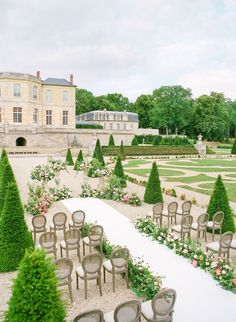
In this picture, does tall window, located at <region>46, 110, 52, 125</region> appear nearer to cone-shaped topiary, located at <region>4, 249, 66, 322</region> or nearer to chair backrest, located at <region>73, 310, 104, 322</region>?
chair backrest, located at <region>73, 310, 104, 322</region>

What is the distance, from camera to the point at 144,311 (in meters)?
6.09

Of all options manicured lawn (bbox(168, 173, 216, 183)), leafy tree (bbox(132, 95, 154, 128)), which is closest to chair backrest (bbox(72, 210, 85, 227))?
manicured lawn (bbox(168, 173, 216, 183))

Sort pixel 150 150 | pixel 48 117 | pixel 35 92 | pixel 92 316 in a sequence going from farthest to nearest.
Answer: pixel 48 117, pixel 35 92, pixel 150 150, pixel 92 316

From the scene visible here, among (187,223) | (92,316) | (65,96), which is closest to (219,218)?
(187,223)

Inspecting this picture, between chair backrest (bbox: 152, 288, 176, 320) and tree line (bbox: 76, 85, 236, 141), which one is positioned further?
tree line (bbox: 76, 85, 236, 141)

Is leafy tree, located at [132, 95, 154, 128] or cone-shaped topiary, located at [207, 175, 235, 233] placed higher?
leafy tree, located at [132, 95, 154, 128]

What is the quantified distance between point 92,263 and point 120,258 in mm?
794

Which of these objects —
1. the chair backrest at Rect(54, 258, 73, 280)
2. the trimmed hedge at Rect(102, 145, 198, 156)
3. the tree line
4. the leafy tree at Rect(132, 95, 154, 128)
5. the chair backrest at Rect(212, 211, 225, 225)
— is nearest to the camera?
the chair backrest at Rect(54, 258, 73, 280)

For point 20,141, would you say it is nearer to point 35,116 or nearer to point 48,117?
point 35,116

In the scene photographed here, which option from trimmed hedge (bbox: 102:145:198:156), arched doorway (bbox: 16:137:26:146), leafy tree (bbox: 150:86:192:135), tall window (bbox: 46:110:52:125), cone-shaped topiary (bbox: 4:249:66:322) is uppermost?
leafy tree (bbox: 150:86:192:135)

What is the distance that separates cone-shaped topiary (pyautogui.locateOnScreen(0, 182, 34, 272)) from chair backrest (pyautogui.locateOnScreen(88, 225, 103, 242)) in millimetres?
1754

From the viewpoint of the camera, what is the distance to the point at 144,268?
25.2 ft

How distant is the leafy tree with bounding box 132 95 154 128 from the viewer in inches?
3310

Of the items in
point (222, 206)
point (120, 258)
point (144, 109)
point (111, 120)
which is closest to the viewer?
point (120, 258)
